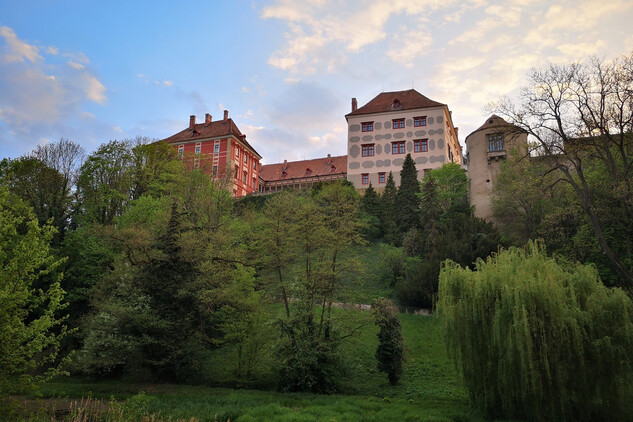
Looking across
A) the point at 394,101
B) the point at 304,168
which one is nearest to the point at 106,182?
the point at 394,101

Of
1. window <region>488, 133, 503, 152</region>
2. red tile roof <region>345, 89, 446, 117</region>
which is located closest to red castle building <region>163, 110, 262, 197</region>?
red tile roof <region>345, 89, 446, 117</region>

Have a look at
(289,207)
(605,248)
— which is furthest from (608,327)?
(289,207)

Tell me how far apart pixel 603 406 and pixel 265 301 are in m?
12.5

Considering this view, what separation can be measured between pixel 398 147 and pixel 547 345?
39275mm

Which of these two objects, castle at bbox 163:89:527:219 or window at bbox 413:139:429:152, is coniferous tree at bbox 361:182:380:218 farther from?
window at bbox 413:139:429:152

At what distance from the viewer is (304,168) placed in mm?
70250

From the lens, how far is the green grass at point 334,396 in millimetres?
12461

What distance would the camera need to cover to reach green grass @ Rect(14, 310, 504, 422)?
12.5 meters

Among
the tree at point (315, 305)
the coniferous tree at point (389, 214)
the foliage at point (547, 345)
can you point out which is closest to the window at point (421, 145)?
the coniferous tree at point (389, 214)

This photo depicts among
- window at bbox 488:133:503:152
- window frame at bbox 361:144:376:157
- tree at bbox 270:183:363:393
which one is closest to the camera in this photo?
tree at bbox 270:183:363:393

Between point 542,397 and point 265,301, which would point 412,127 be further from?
point 542,397

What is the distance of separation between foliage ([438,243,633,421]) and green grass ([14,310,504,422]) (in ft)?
5.01

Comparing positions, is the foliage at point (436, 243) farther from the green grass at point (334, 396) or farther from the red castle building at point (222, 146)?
the red castle building at point (222, 146)

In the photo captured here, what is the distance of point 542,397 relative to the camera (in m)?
11.5
